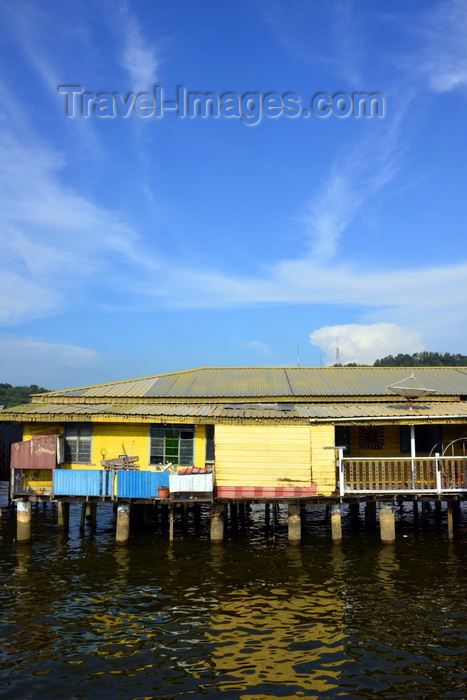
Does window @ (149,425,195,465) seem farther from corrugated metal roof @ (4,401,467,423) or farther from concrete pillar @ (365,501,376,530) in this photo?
concrete pillar @ (365,501,376,530)

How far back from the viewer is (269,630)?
Answer: 15.6 meters

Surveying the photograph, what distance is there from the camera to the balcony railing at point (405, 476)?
23852mm

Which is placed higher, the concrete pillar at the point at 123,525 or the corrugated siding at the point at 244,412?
the corrugated siding at the point at 244,412

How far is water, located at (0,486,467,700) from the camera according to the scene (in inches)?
501

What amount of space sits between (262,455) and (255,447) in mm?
485

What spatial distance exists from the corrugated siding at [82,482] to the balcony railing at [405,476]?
420 inches

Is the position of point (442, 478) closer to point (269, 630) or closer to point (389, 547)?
point (389, 547)

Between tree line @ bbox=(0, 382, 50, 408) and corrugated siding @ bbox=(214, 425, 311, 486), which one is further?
tree line @ bbox=(0, 382, 50, 408)

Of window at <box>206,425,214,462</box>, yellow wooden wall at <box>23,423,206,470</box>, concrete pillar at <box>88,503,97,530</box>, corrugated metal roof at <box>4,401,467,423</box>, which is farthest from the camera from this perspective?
concrete pillar at <box>88,503,97,530</box>

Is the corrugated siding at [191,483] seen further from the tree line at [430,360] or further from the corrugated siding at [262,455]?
the tree line at [430,360]

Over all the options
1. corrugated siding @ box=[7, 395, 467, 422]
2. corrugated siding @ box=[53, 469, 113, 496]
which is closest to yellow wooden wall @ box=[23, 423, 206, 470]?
corrugated siding @ box=[7, 395, 467, 422]

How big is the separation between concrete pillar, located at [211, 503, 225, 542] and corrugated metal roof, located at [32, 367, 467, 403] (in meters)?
9.11

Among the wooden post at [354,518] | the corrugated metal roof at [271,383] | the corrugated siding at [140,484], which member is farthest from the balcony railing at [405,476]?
the corrugated siding at [140,484]

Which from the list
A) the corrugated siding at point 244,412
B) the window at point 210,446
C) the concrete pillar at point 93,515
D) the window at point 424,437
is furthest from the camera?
the concrete pillar at point 93,515
